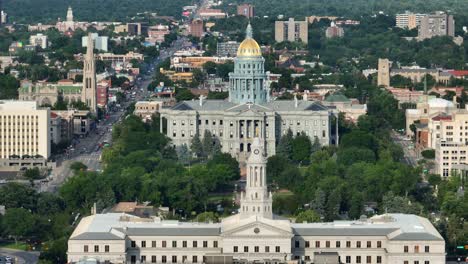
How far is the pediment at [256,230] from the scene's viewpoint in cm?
9044

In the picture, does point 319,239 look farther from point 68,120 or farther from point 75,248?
point 68,120

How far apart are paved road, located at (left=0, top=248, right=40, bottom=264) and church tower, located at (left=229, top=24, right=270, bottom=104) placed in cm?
5012

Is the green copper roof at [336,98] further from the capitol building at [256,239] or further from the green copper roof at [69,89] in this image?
the capitol building at [256,239]

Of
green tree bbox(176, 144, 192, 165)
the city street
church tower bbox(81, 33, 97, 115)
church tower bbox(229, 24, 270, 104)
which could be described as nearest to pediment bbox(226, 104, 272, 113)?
church tower bbox(229, 24, 270, 104)

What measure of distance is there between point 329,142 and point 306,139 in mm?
3971

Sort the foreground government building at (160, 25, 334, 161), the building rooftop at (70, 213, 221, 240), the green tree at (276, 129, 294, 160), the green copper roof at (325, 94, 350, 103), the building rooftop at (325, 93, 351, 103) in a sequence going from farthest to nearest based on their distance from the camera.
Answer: the green copper roof at (325, 94, 350, 103), the building rooftop at (325, 93, 351, 103), the foreground government building at (160, 25, 334, 161), the green tree at (276, 129, 294, 160), the building rooftop at (70, 213, 221, 240)

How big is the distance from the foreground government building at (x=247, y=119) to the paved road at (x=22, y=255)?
1704 inches

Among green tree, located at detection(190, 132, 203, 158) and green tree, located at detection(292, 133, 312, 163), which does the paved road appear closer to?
green tree, located at detection(292, 133, 312, 163)

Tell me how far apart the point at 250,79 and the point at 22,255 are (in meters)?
52.1

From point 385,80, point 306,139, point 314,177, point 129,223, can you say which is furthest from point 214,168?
point 385,80

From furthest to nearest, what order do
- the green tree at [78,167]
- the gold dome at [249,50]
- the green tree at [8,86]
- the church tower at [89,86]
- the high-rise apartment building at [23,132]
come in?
the green tree at [8,86]
the church tower at [89,86]
the gold dome at [249,50]
the high-rise apartment building at [23,132]
the green tree at [78,167]

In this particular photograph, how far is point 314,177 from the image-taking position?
4626 inches

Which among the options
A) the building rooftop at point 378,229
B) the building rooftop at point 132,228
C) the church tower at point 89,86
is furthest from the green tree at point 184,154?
the building rooftop at point 378,229

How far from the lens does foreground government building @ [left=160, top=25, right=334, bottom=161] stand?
142250 millimetres
